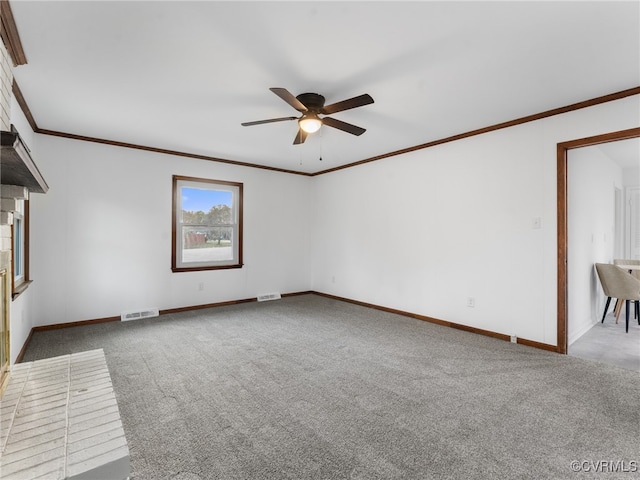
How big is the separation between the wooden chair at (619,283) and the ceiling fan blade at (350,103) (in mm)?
4137

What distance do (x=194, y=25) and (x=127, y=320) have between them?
411cm

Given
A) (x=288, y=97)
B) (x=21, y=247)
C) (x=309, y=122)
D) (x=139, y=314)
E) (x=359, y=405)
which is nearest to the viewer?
(x=359, y=405)

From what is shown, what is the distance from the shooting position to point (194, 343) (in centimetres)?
376

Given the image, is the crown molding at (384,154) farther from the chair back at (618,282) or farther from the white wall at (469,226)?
the chair back at (618,282)

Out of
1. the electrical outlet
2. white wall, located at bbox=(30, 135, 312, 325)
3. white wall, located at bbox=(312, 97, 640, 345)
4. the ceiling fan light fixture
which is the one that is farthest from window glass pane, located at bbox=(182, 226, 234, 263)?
the electrical outlet

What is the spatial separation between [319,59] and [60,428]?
113 inches

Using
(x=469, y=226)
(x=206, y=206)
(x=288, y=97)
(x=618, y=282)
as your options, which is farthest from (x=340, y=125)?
(x=618, y=282)

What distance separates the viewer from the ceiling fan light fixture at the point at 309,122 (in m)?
3.07

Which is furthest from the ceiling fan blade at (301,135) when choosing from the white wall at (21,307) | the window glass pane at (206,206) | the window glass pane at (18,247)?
the window glass pane at (18,247)

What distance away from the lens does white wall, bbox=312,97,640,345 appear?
3590 mm

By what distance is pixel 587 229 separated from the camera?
14.4 ft

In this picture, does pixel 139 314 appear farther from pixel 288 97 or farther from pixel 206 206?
pixel 288 97

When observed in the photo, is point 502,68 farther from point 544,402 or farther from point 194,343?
point 194,343

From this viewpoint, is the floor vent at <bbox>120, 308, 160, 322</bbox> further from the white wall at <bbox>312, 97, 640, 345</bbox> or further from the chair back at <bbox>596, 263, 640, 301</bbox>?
the chair back at <bbox>596, 263, 640, 301</bbox>
